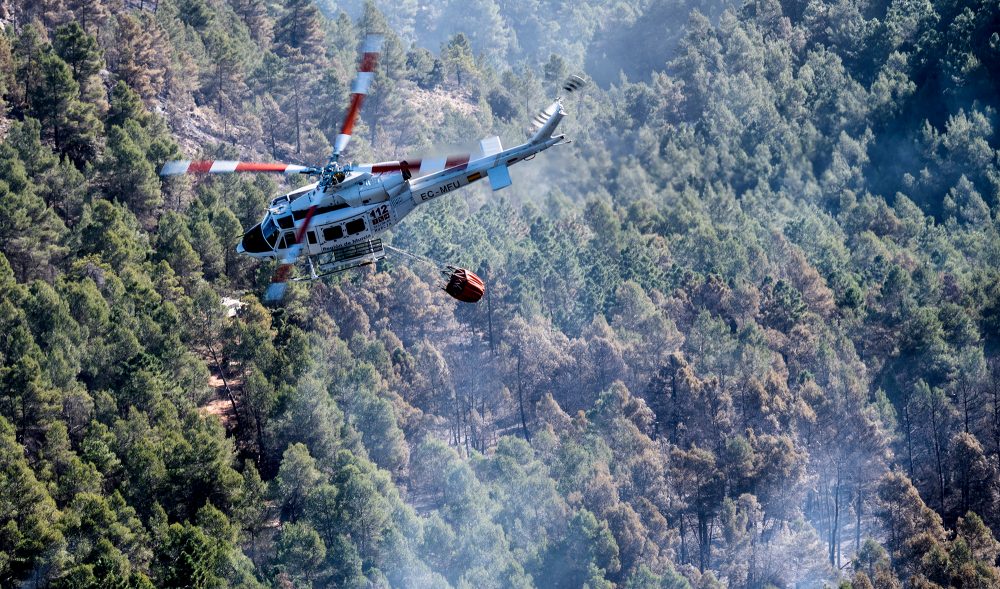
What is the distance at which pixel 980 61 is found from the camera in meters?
151

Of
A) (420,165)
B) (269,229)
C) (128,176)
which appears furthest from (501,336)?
(420,165)

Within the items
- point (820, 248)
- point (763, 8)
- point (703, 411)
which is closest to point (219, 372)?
point (703, 411)

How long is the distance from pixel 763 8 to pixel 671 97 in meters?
18.3

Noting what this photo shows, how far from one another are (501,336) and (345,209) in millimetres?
58416

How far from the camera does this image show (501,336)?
4405 inches

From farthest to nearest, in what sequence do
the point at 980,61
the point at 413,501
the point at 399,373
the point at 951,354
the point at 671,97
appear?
the point at 671,97, the point at 980,61, the point at 951,354, the point at 399,373, the point at 413,501

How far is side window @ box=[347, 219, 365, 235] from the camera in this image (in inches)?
2127

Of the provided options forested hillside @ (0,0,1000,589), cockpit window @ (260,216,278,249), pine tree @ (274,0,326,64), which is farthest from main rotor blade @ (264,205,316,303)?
pine tree @ (274,0,326,64)

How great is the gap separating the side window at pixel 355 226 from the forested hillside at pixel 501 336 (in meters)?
21.6

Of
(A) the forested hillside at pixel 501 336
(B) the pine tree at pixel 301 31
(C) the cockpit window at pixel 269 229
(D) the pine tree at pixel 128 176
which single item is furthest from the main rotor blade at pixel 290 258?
(B) the pine tree at pixel 301 31

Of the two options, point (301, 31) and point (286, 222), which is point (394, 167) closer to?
point (286, 222)

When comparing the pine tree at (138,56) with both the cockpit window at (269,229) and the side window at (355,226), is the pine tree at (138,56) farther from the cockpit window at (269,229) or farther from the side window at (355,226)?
the side window at (355,226)

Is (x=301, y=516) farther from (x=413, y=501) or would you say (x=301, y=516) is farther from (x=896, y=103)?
(x=896, y=103)

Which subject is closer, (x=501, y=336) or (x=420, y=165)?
(x=420, y=165)
